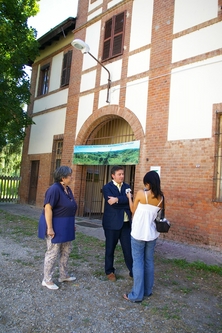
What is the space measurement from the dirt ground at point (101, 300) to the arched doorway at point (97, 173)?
5.24 metres

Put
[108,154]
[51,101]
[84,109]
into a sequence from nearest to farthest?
[108,154], [84,109], [51,101]

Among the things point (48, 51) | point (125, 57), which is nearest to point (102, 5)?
point (125, 57)

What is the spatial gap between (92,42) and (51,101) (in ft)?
11.3

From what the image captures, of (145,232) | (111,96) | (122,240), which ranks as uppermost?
(111,96)

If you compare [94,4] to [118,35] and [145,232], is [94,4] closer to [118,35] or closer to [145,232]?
[118,35]

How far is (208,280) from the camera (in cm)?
428

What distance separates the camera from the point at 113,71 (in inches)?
373

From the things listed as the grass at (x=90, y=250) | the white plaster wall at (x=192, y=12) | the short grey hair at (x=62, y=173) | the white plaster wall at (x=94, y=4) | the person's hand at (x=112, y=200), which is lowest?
the grass at (x=90, y=250)

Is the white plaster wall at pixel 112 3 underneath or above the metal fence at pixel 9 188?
above

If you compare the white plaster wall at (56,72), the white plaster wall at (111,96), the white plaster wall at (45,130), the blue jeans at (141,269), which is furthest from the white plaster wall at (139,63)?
the blue jeans at (141,269)

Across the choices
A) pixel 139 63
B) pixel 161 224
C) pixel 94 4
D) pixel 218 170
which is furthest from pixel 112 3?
pixel 161 224

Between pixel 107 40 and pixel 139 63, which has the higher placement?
pixel 107 40

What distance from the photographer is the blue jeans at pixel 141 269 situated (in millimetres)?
3344

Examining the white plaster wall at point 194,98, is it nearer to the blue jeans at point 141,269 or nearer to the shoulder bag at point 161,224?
the shoulder bag at point 161,224
